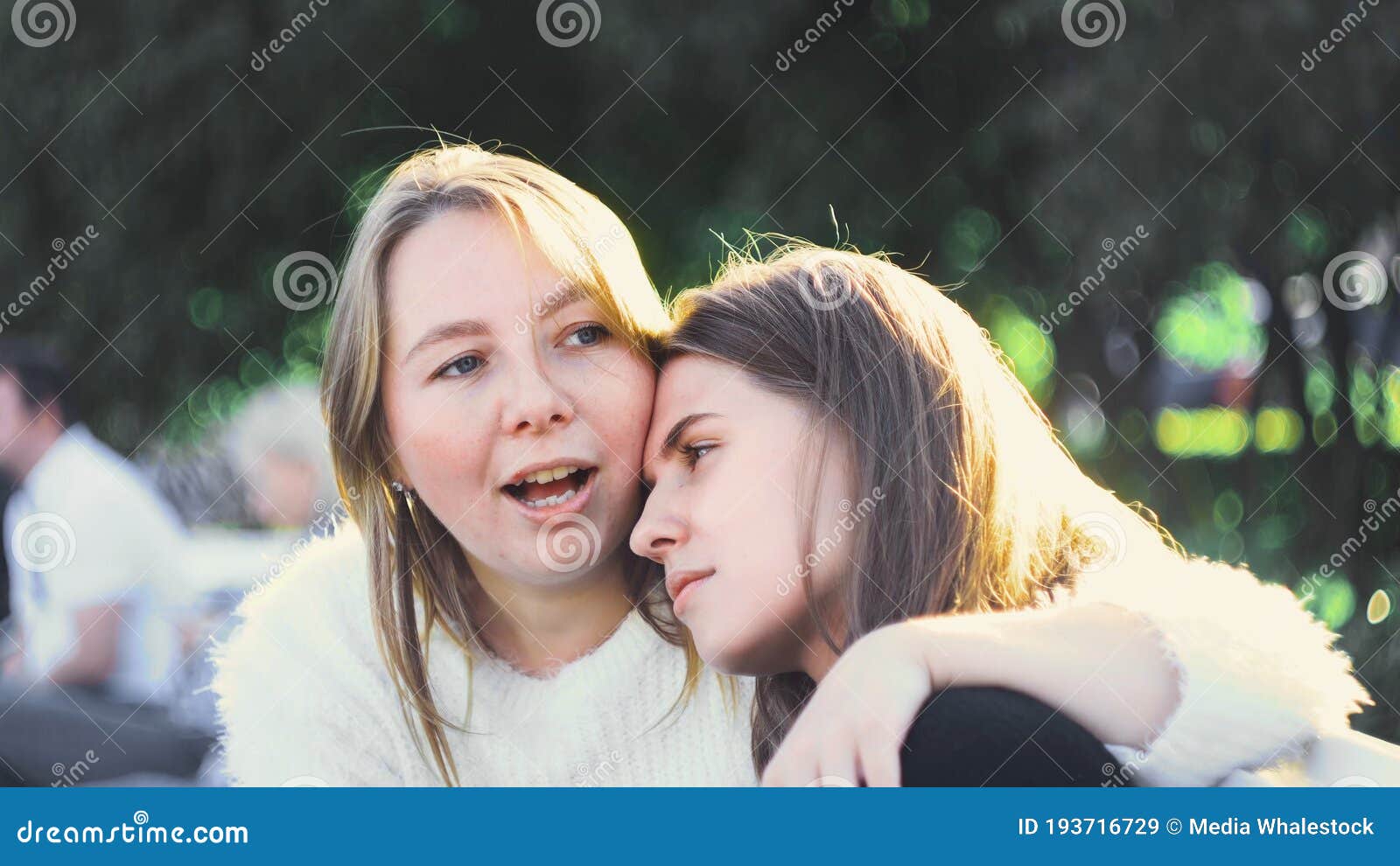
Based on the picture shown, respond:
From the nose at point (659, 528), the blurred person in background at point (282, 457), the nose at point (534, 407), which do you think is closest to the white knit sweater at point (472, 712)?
the nose at point (659, 528)

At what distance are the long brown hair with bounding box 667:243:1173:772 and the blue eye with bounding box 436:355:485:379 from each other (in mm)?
233

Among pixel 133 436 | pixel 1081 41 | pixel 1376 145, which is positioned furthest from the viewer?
pixel 133 436

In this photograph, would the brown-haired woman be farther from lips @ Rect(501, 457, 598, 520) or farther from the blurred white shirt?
the blurred white shirt

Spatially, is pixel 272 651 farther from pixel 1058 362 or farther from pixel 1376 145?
pixel 1376 145

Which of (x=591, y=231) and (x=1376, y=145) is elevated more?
(x=1376, y=145)

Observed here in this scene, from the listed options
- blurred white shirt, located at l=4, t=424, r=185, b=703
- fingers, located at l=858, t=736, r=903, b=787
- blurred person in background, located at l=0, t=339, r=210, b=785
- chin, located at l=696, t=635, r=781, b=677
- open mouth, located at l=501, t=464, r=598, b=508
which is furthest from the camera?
blurred white shirt, located at l=4, t=424, r=185, b=703

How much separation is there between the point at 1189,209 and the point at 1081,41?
0.39 metres

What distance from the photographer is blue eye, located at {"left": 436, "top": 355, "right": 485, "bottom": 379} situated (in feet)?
5.13

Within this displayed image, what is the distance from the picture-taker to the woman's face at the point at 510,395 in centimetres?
153

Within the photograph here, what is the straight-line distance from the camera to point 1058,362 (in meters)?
2.87

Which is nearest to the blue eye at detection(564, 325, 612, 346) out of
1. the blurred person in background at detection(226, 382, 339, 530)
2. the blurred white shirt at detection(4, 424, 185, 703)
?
the blurred person in background at detection(226, 382, 339, 530)

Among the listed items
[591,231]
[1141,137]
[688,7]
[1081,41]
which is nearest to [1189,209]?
[1141,137]

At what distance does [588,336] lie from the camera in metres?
1.58

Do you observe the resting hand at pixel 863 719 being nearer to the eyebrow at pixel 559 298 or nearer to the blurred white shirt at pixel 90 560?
the eyebrow at pixel 559 298
